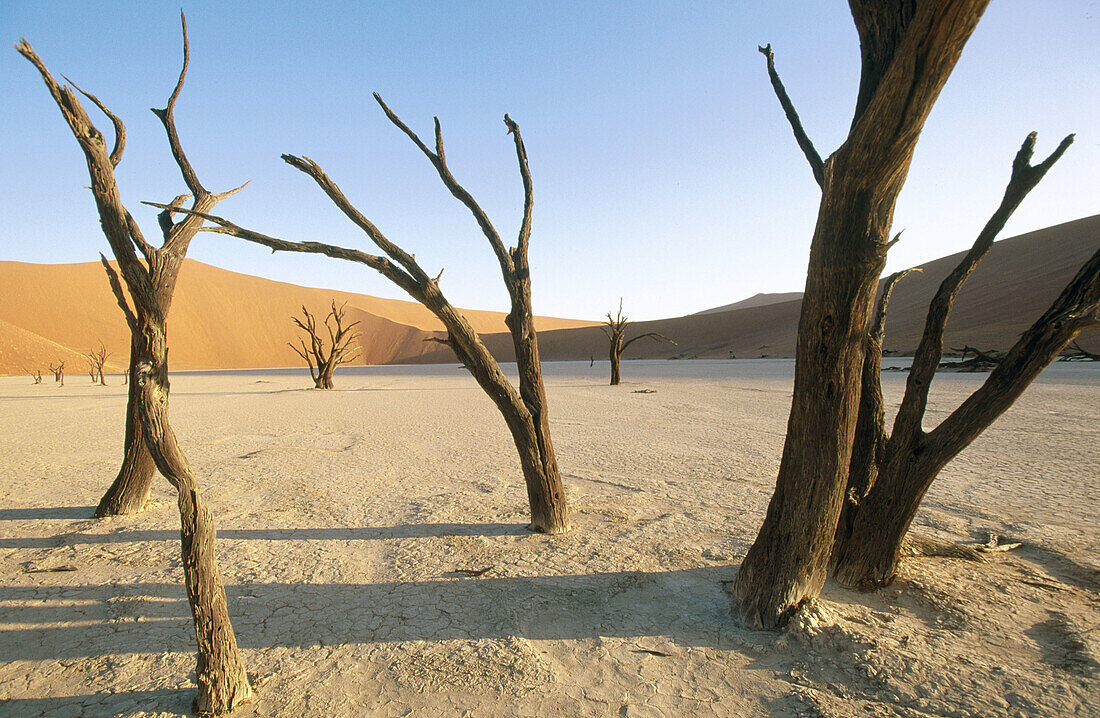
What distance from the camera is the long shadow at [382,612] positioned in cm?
248

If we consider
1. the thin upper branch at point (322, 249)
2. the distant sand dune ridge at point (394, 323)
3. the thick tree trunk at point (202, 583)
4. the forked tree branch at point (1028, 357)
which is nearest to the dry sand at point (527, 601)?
the thick tree trunk at point (202, 583)

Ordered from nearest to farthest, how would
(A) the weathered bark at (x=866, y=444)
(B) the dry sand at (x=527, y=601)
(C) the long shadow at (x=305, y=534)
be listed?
(B) the dry sand at (x=527, y=601)
(A) the weathered bark at (x=866, y=444)
(C) the long shadow at (x=305, y=534)

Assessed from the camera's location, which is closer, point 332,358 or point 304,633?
point 304,633

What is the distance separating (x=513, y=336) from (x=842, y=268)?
184 centimetres

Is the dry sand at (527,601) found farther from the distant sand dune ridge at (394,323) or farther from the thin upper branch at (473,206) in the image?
the distant sand dune ridge at (394,323)

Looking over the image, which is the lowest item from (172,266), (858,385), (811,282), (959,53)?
(858,385)

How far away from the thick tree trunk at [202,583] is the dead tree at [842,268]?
7.06ft

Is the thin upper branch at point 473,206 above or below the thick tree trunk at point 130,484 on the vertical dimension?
above

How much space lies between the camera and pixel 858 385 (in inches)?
87.7

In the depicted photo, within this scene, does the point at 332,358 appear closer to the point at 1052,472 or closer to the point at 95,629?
the point at 95,629

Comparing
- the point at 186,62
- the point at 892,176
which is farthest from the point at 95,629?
the point at 892,176

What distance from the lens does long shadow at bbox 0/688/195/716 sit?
1991 mm

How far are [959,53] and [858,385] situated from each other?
Answer: 3.89 ft

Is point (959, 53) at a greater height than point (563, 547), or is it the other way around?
point (959, 53)
